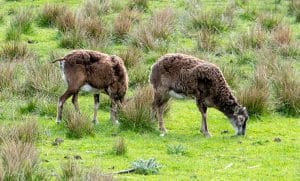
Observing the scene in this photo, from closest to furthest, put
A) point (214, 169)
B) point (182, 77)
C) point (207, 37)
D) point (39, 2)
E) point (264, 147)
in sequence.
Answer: point (214, 169) < point (264, 147) < point (182, 77) < point (207, 37) < point (39, 2)

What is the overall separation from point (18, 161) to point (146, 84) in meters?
7.10

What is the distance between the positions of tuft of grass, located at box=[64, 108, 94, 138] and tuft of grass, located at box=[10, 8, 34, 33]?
7.19 metres

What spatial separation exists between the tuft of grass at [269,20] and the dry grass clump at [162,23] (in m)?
2.44

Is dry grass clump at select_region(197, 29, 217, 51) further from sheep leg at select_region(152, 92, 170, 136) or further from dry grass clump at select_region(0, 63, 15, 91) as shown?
sheep leg at select_region(152, 92, 170, 136)

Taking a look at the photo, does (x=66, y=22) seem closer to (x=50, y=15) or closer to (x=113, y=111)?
(x=50, y=15)

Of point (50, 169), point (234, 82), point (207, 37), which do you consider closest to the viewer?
point (50, 169)

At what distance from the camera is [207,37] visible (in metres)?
19.9

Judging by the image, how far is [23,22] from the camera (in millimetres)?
20906

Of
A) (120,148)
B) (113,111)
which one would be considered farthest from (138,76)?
(120,148)

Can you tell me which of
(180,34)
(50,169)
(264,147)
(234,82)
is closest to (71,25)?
(180,34)

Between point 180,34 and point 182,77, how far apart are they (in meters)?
6.63

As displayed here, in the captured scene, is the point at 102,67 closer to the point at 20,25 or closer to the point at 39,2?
the point at 20,25

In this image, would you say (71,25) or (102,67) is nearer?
(102,67)

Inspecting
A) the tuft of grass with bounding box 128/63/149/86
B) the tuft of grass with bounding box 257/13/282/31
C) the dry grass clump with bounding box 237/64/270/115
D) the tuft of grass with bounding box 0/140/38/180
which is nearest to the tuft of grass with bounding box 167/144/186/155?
the tuft of grass with bounding box 0/140/38/180
